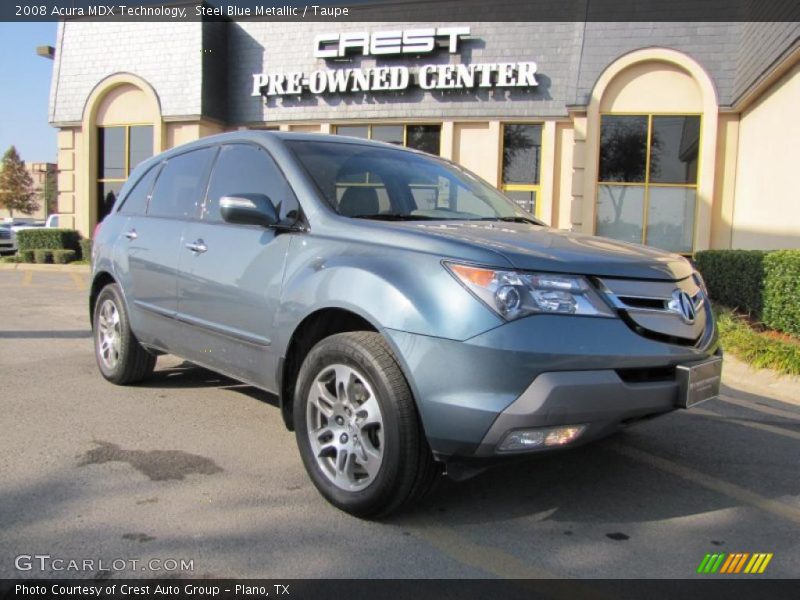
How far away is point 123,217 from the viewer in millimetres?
5656

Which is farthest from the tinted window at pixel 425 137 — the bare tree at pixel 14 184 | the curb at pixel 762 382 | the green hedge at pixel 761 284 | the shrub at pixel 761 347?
the bare tree at pixel 14 184

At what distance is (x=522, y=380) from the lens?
2861 millimetres

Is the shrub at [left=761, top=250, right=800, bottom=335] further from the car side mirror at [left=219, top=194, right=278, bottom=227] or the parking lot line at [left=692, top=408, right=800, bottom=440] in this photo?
the car side mirror at [left=219, top=194, right=278, bottom=227]

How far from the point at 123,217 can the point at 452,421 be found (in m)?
3.85

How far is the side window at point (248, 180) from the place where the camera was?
399cm

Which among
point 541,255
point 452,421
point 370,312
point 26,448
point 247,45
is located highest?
point 247,45

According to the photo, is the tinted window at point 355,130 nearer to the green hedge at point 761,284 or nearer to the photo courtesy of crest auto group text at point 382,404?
the green hedge at point 761,284

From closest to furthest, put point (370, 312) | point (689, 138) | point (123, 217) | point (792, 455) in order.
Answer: point (370, 312)
point (792, 455)
point (123, 217)
point (689, 138)

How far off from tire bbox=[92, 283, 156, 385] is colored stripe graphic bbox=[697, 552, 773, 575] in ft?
13.9

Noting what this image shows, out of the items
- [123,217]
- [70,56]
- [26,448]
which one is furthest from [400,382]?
[70,56]

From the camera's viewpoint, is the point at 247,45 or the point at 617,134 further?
the point at 247,45

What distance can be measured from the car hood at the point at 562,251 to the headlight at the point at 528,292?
54mm

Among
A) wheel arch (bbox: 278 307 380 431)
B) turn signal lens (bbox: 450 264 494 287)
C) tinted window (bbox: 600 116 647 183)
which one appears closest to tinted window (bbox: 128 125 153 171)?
tinted window (bbox: 600 116 647 183)

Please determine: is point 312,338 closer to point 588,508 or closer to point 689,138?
point 588,508
